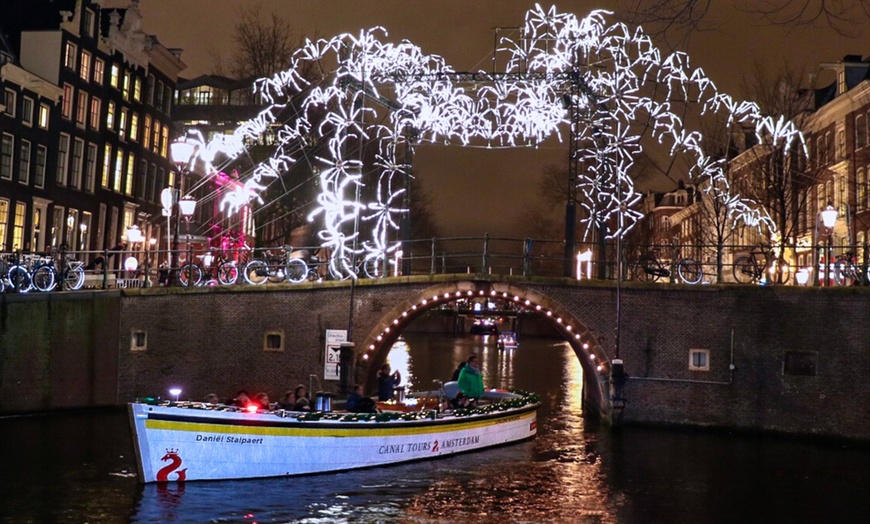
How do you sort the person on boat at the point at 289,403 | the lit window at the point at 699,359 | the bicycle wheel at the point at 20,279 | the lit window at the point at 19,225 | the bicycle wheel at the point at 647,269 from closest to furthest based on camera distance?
the person on boat at the point at 289,403 < the lit window at the point at 699,359 < the bicycle wheel at the point at 647,269 < the bicycle wheel at the point at 20,279 < the lit window at the point at 19,225

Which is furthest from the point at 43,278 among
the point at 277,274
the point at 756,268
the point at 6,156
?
the point at 756,268

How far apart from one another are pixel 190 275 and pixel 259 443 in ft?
34.8

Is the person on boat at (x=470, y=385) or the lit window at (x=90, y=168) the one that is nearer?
the person on boat at (x=470, y=385)

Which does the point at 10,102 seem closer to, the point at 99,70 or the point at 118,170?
the point at 99,70

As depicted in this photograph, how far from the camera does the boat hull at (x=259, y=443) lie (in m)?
15.7

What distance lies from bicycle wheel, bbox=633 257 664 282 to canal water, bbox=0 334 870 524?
381 centimetres

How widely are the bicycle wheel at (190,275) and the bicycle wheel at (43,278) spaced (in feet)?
10.5

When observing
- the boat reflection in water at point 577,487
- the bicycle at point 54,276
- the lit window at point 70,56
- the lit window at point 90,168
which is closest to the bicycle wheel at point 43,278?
the bicycle at point 54,276

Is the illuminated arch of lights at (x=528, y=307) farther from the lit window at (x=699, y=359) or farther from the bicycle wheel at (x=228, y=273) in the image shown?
the bicycle wheel at (x=228, y=273)

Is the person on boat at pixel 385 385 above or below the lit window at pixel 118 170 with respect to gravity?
below

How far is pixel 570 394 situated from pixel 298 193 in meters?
13.3

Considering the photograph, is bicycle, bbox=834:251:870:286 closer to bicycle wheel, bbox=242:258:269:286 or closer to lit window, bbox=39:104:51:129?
bicycle wheel, bbox=242:258:269:286

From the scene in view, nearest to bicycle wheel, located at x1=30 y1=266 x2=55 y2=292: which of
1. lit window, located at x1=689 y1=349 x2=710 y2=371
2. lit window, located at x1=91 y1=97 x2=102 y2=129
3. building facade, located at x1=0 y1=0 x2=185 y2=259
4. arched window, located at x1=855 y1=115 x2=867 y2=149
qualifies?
building facade, located at x1=0 y1=0 x2=185 y2=259

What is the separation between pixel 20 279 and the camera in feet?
80.7
